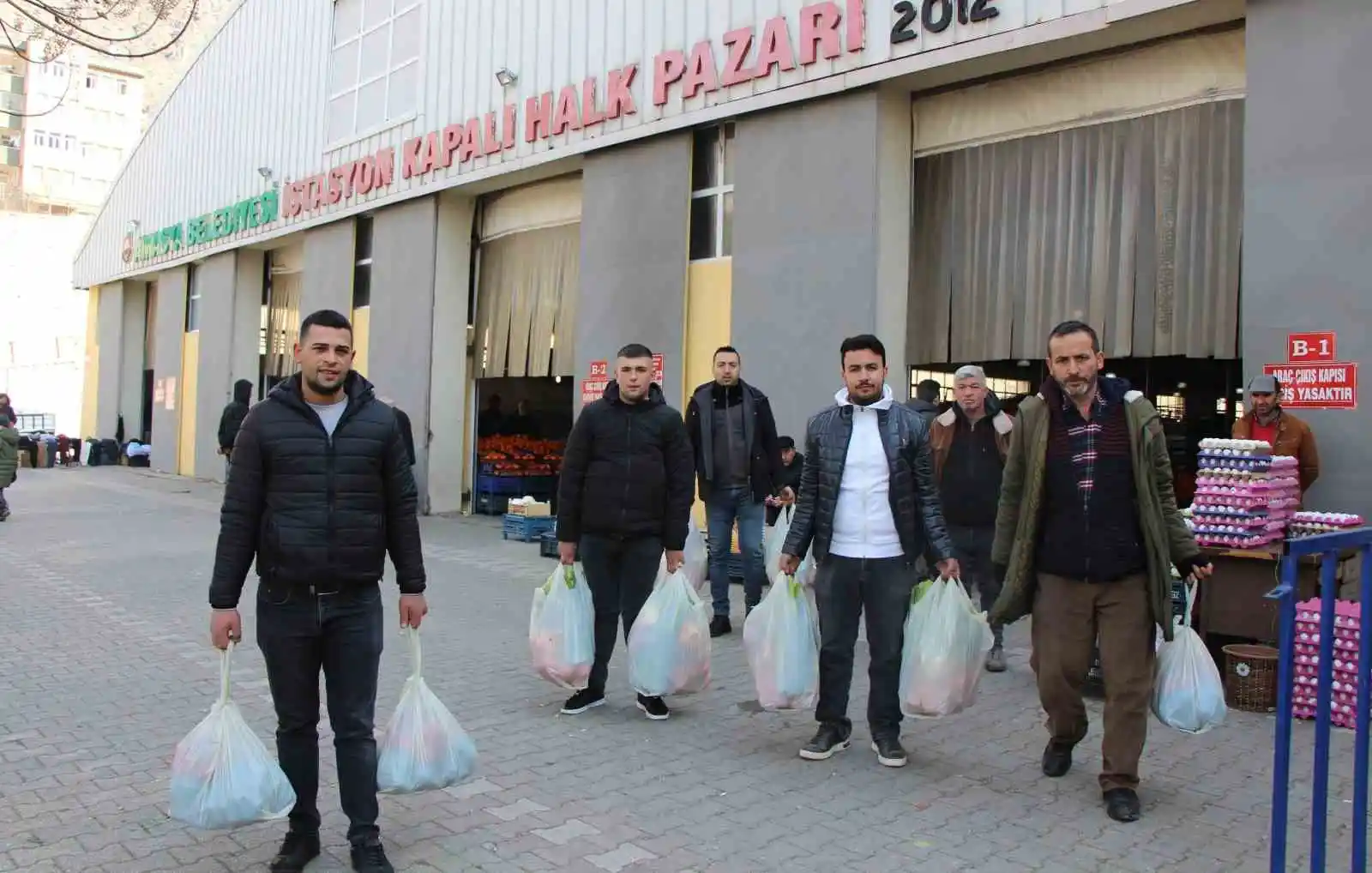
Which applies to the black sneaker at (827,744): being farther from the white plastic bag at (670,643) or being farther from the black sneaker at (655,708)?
the black sneaker at (655,708)

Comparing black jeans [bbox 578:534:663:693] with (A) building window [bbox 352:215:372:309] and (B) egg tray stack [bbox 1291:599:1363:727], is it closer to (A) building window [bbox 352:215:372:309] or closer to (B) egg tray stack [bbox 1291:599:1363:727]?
(B) egg tray stack [bbox 1291:599:1363:727]

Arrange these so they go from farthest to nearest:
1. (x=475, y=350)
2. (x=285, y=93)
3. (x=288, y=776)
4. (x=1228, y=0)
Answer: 1. (x=285, y=93)
2. (x=475, y=350)
3. (x=1228, y=0)
4. (x=288, y=776)

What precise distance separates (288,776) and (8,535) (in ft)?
38.0

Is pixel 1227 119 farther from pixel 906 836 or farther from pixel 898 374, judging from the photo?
pixel 906 836

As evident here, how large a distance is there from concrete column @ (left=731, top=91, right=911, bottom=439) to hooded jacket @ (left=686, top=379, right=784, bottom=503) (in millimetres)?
3035

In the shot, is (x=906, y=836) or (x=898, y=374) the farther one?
(x=898, y=374)

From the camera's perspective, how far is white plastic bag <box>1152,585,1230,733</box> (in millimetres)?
4293

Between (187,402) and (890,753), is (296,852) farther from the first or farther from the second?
(187,402)

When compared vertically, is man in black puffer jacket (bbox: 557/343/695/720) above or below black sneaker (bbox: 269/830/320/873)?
above

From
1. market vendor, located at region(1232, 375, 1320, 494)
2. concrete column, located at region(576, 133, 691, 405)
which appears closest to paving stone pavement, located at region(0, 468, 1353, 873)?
market vendor, located at region(1232, 375, 1320, 494)

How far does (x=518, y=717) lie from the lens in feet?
18.3

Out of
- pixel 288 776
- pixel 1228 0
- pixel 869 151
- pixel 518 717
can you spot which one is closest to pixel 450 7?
pixel 869 151

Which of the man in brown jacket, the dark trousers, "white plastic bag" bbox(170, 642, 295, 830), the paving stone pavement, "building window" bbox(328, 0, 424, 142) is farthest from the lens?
"building window" bbox(328, 0, 424, 142)

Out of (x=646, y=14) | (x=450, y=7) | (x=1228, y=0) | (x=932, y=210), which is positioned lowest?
(x=932, y=210)
